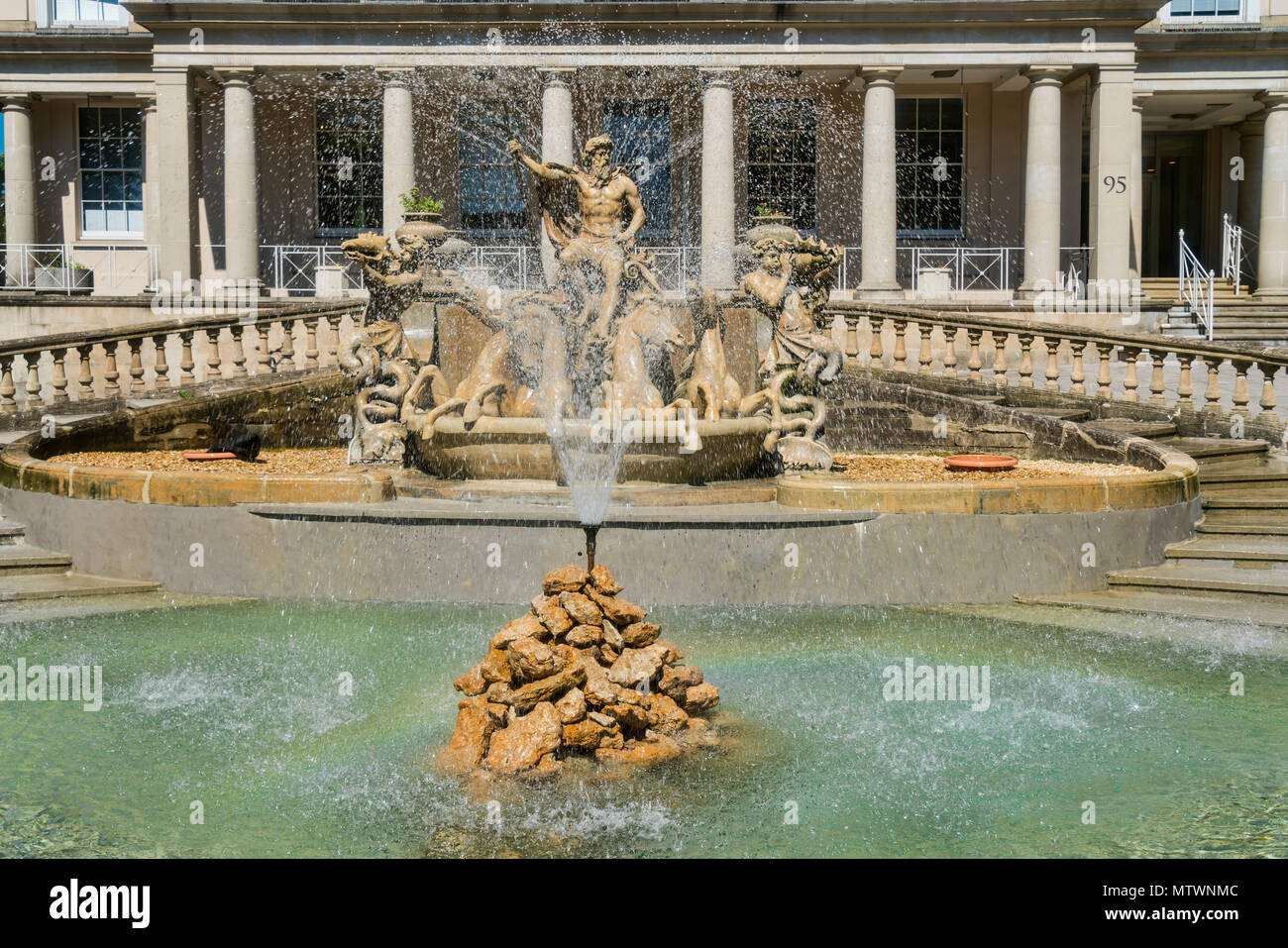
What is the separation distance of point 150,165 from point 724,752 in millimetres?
33258

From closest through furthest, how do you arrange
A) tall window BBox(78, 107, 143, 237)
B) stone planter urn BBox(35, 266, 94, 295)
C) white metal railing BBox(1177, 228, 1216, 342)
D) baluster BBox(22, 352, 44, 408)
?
baluster BBox(22, 352, 44, 408) → white metal railing BBox(1177, 228, 1216, 342) → stone planter urn BBox(35, 266, 94, 295) → tall window BBox(78, 107, 143, 237)

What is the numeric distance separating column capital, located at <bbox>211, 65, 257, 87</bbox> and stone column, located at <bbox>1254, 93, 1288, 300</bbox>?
80.5 ft

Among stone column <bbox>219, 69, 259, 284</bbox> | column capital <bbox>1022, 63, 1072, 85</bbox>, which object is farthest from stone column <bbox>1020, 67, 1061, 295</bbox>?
stone column <bbox>219, 69, 259, 284</bbox>

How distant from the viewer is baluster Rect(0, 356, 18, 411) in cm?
1784

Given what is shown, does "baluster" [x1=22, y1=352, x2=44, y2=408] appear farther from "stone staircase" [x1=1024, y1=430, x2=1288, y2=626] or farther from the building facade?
"stone staircase" [x1=1024, y1=430, x2=1288, y2=626]

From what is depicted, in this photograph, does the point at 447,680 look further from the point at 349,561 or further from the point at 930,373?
the point at 930,373

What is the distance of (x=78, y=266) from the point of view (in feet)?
111

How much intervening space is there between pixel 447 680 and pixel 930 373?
1356 cm

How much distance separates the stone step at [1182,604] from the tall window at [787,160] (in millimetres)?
26044

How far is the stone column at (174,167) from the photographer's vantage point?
31.2 meters

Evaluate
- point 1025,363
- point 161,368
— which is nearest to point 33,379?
point 161,368

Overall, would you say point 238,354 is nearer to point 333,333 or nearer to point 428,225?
point 333,333

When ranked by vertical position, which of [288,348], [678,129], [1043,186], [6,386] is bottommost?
[6,386]

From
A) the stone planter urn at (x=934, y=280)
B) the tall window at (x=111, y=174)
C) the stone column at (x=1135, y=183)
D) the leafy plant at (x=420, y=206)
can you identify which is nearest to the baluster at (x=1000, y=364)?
the leafy plant at (x=420, y=206)
